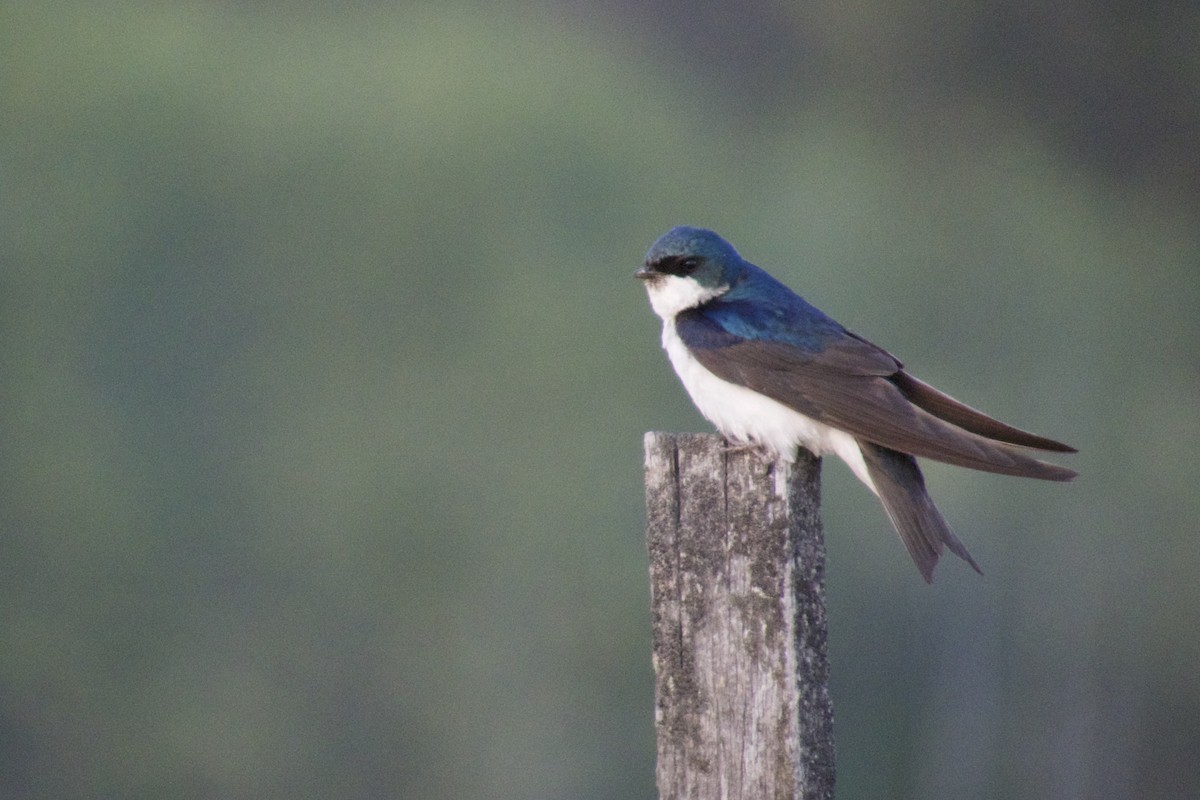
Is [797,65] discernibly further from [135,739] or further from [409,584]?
[135,739]

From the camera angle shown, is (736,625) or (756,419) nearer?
(736,625)

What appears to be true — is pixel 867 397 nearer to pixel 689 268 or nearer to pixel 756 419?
pixel 756 419

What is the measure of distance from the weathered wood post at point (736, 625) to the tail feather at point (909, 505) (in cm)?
45

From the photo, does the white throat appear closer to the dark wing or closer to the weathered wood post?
the dark wing

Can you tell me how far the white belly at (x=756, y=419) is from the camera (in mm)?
2125

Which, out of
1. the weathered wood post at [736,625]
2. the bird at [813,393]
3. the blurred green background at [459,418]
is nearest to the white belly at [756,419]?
the bird at [813,393]

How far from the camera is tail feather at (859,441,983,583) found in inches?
80.4

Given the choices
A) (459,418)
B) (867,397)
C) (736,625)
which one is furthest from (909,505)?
(459,418)

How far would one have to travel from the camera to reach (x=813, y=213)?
897cm

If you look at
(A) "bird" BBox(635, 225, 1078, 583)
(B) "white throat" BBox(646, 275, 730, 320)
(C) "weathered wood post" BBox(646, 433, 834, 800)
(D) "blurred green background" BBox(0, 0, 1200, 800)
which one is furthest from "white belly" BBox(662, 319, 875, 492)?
(D) "blurred green background" BBox(0, 0, 1200, 800)

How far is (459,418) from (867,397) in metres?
5.31

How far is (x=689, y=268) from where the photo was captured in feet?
8.27

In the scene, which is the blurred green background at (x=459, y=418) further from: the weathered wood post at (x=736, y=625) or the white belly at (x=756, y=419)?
the weathered wood post at (x=736, y=625)

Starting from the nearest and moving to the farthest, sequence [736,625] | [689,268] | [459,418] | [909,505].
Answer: [736,625] < [909,505] < [689,268] < [459,418]
